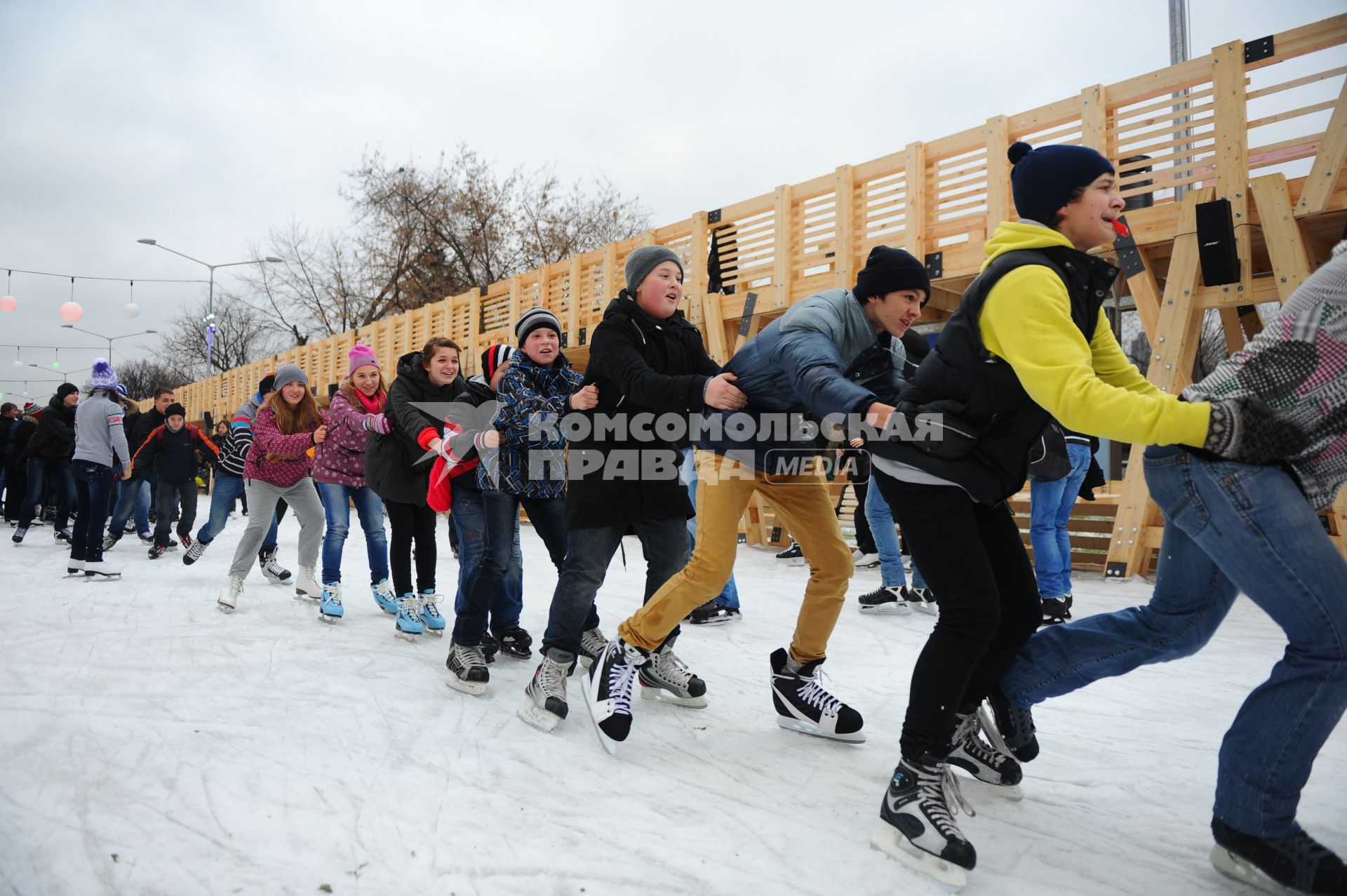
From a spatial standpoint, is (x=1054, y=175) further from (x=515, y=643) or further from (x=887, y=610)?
(x=887, y=610)

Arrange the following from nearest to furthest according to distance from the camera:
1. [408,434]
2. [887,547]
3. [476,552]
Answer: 1. [476,552]
2. [408,434]
3. [887,547]

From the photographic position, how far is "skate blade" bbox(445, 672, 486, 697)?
12.0ft

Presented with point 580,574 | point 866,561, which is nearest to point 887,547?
point 866,561

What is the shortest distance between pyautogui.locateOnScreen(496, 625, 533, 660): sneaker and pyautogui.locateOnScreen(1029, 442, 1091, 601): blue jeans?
10.9 feet

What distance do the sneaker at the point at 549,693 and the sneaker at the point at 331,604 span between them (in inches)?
95.7

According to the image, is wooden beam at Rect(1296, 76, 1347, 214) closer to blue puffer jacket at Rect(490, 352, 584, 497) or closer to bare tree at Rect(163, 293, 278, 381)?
blue puffer jacket at Rect(490, 352, 584, 497)

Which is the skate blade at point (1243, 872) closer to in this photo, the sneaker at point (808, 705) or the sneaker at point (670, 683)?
the sneaker at point (808, 705)

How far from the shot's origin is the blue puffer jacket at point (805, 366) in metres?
2.38

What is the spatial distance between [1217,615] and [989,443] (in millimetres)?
725

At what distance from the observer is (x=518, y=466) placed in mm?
3877

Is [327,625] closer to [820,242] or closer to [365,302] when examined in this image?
[820,242]

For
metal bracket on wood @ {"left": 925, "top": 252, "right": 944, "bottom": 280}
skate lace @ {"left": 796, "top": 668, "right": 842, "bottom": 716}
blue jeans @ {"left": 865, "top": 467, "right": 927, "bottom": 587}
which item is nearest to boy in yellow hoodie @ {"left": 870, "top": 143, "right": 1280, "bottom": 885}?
skate lace @ {"left": 796, "top": 668, "right": 842, "bottom": 716}

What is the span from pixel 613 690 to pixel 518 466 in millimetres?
1297

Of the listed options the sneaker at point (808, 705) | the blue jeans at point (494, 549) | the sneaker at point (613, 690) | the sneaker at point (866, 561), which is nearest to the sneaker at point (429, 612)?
the blue jeans at point (494, 549)
